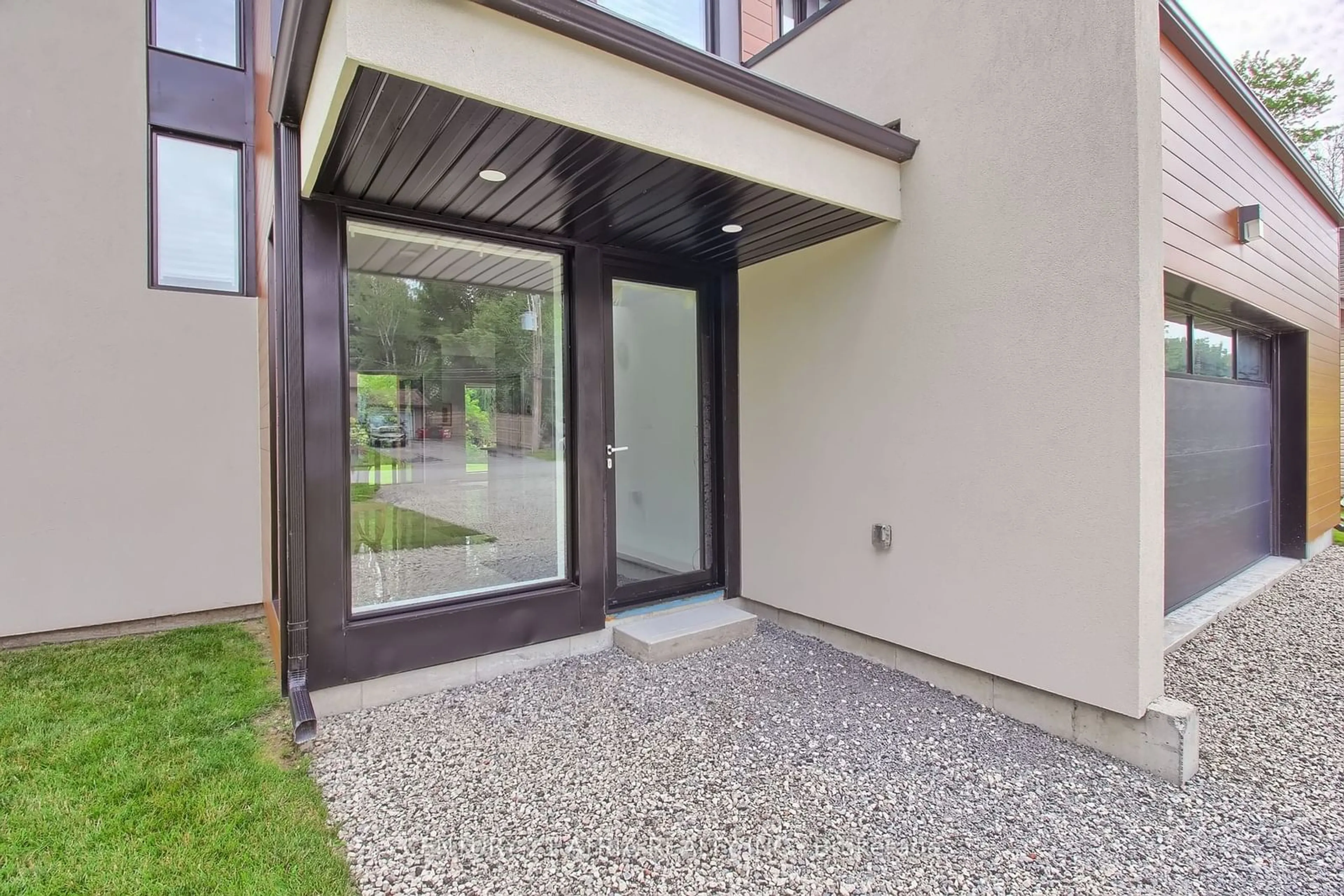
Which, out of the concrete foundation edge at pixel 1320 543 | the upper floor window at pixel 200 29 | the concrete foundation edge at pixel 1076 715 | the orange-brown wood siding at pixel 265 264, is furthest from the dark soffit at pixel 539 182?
the concrete foundation edge at pixel 1320 543

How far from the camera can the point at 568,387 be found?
376cm

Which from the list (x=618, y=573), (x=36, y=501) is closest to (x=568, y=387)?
Answer: (x=618, y=573)

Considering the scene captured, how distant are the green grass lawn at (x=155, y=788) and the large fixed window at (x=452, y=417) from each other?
782 millimetres

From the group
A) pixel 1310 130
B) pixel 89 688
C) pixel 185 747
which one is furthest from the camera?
pixel 1310 130

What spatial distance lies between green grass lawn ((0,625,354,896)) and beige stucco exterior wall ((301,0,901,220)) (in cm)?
240

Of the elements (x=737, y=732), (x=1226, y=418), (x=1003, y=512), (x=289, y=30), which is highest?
(x=289, y=30)

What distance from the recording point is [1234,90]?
4.09m

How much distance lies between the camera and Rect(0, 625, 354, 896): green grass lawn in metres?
1.88

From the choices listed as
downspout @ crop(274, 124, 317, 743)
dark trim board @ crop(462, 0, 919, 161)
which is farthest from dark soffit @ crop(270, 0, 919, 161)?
downspout @ crop(274, 124, 317, 743)

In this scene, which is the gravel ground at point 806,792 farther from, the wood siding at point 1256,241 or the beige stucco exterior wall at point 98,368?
the beige stucco exterior wall at point 98,368

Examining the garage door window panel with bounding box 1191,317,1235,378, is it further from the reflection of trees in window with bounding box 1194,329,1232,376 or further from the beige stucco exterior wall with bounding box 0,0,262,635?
the beige stucco exterior wall with bounding box 0,0,262,635

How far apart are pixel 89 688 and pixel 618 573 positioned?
9.30 ft

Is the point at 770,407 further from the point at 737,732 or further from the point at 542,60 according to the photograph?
the point at 542,60

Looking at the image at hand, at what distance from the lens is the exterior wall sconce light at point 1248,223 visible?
14.1ft
